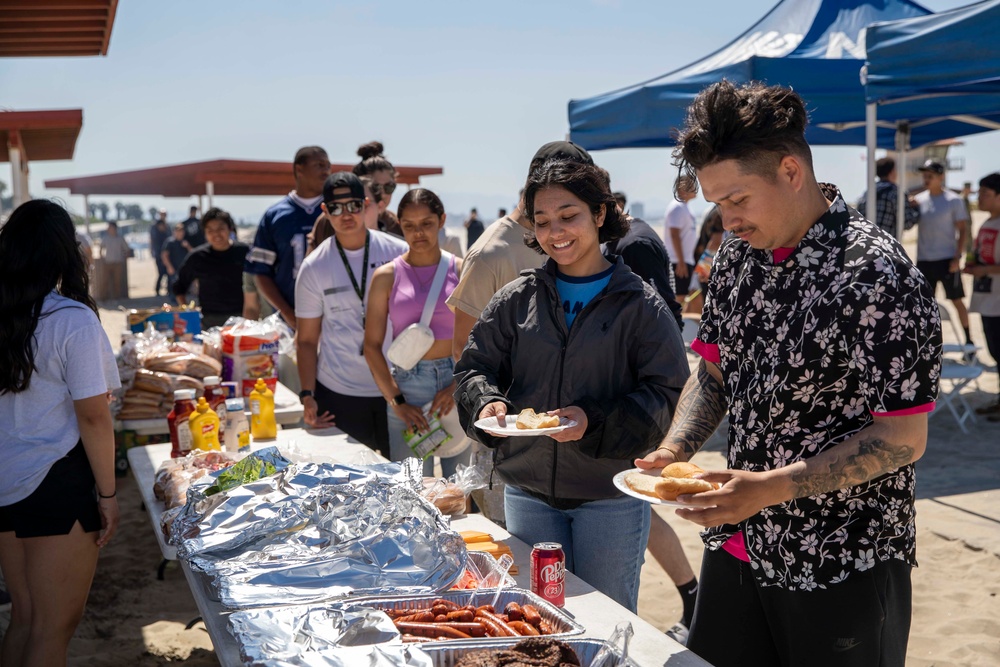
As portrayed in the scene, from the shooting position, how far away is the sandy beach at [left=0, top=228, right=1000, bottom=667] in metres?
3.94

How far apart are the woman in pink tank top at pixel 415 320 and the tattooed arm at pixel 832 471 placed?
8.09ft

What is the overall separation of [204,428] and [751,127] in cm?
269

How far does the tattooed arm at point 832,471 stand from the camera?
1.72 metres

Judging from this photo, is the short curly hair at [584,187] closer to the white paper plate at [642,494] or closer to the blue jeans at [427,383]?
the white paper plate at [642,494]

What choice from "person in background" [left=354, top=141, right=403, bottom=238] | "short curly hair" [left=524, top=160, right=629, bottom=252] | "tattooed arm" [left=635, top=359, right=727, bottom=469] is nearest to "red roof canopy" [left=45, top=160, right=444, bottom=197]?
"person in background" [left=354, top=141, right=403, bottom=238]

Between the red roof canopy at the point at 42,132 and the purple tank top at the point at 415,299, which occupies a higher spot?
the red roof canopy at the point at 42,132

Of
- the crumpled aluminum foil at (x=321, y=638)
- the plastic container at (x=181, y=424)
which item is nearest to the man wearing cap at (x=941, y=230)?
the plastic container at (x=181, y=424)

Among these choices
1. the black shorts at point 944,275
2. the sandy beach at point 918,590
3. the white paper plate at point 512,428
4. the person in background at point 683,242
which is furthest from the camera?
the person in background at point 683,242

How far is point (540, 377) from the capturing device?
8.78 feet

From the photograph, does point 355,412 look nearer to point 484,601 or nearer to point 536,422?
point 536,422

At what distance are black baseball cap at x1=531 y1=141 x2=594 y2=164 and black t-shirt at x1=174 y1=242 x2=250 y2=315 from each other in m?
5.21

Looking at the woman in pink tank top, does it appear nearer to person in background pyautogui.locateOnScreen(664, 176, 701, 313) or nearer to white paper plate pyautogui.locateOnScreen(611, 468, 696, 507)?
white paper plate pyautogui.locateOnScreen(611, 468, 696, 507)

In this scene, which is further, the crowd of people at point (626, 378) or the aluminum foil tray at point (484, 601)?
the aluminum foil tray at point (484, 601)

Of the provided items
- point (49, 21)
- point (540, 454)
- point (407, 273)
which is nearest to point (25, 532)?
point (540, 454)
